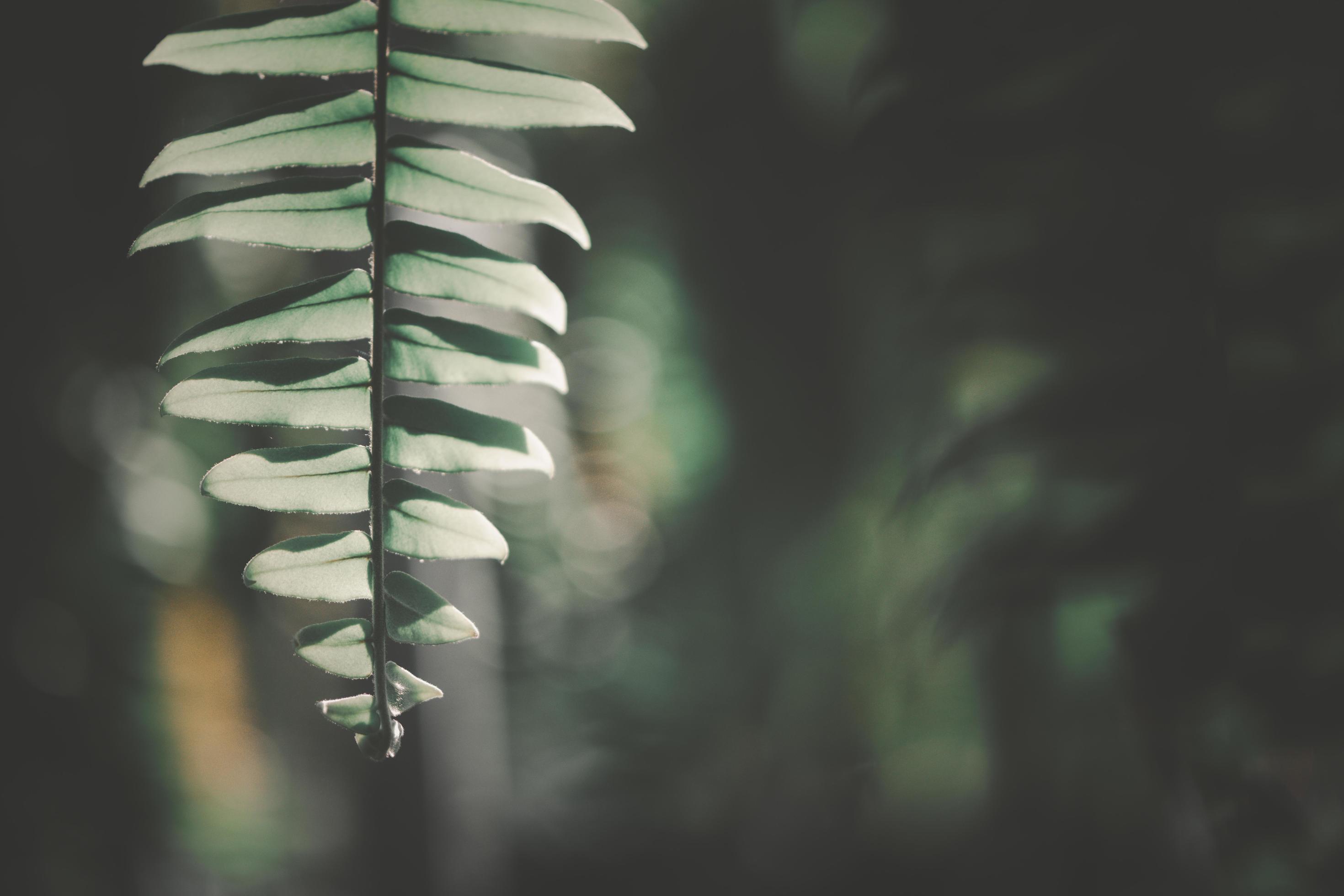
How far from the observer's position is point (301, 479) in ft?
1.06

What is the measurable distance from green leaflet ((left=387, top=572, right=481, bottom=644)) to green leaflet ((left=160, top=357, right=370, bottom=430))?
83mm

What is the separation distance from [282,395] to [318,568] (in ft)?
0.28

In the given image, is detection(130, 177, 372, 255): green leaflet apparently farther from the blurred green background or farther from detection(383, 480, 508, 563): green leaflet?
the blurred green background

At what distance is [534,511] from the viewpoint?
9.01 feet

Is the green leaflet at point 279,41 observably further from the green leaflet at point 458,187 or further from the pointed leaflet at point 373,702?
the pointed leaflet at point 373,702

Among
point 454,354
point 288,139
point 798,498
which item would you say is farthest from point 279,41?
point 798,498

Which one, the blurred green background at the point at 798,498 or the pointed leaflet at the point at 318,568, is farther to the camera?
the blurred green background at the point at 798,498

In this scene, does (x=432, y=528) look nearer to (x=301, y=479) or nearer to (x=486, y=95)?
(x=301, y=479)

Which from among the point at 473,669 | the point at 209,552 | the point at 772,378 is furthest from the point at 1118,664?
the point at 209,552

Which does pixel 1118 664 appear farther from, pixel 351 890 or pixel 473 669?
pixel 351 890

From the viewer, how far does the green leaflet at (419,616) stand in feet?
1.06

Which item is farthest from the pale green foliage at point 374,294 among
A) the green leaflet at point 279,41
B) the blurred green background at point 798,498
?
the blurred green background at point 798,498

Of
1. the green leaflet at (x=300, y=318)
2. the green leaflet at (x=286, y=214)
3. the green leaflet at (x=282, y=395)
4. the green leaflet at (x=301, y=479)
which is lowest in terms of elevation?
the green leaflet at (x=301, y=479)

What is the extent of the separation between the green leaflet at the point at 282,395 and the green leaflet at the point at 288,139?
88mm
